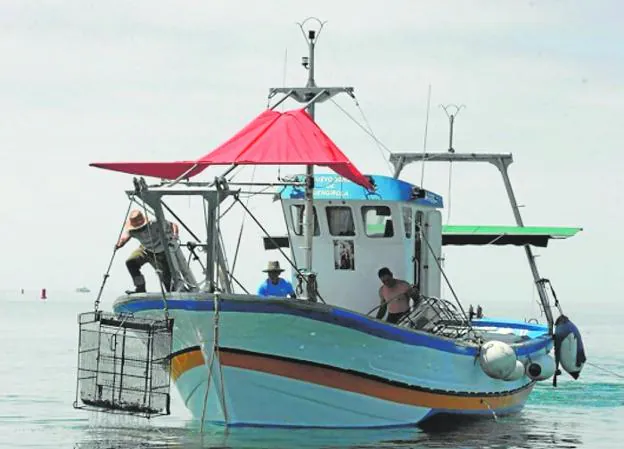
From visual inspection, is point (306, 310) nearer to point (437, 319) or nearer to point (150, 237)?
point (150, 237)

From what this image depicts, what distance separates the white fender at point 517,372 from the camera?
754 inches

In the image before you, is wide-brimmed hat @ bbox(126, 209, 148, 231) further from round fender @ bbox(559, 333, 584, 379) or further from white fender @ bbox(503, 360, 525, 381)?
round fender @ bbox(559, 333, 584, 379)

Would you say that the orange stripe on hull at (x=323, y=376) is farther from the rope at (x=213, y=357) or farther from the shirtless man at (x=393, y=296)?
the shirtless man at (x=393, y=296)

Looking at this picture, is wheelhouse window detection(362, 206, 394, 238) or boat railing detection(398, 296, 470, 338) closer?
boat railing detection(398, 296, 470, 338)

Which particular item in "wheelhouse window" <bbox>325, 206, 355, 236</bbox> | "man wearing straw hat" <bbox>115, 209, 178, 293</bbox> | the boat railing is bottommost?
the boat railing

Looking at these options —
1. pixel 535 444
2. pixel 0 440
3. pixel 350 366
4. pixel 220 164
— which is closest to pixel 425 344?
pixel 350 366

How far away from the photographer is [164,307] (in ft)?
54.4

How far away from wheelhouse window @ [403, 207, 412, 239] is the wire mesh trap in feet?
15.0

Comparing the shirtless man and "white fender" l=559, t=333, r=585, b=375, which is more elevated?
the shirtless man

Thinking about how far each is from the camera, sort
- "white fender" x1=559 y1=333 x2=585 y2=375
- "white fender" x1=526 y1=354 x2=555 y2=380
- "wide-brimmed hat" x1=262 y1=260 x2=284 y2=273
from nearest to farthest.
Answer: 1. "wide-brimmed hat" x1=262 y1=260 x2=284 y2=273
2. "white fender" x1=526 y1=354 x2=555 y2=380
3. "white fender" x1=559 y1=333 x2=585 y2=375

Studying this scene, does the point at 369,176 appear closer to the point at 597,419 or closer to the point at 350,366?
the point at 350,366

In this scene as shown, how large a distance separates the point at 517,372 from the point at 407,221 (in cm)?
268

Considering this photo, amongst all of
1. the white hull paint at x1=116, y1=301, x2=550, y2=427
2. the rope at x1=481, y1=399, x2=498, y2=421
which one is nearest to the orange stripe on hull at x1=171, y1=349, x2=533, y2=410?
the white hull paint at x1=116, y1=301, x2=550, y2=427

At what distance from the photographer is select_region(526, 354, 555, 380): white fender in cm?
2083
